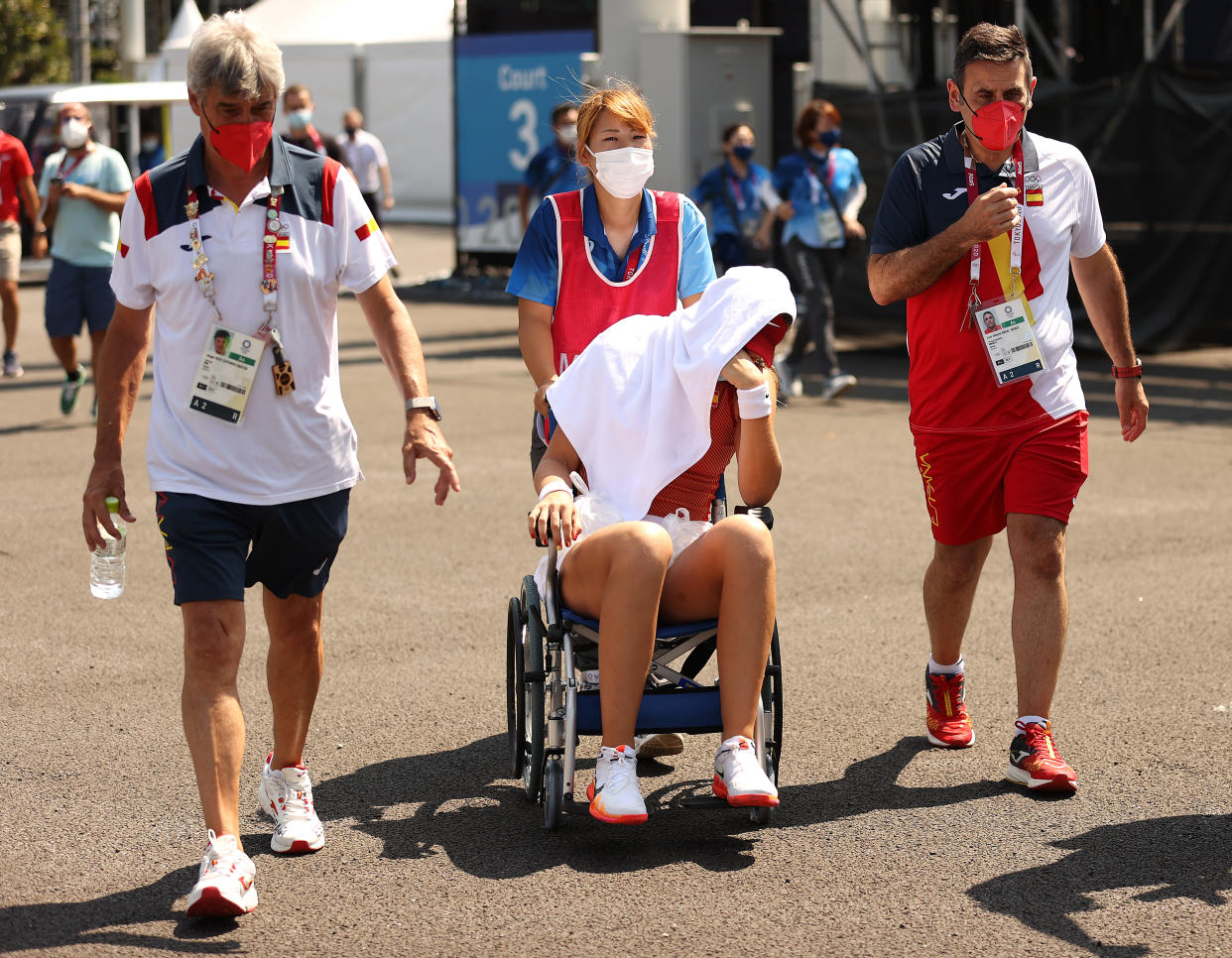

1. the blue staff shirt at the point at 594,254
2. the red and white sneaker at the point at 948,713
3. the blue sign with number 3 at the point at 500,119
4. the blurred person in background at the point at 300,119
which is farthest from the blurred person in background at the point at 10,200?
the red and white sneaker at the point at 948,713

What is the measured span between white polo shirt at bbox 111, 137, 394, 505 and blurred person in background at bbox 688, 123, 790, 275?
875 cm

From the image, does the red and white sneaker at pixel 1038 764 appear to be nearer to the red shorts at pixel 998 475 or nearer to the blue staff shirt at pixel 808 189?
the red shorts at pixel 998 475

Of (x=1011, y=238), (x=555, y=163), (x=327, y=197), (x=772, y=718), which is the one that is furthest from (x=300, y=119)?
(x=772, y=718)

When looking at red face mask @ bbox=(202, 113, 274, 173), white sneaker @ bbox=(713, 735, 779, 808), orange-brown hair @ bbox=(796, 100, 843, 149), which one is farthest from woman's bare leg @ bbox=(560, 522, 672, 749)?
orange-brown hair @ bbox=(796, 100, 843, 149)

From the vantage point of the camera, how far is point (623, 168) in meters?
4.82

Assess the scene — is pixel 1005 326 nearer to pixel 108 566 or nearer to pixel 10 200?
pixel 108 566

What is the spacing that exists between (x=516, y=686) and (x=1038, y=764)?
4.62ft

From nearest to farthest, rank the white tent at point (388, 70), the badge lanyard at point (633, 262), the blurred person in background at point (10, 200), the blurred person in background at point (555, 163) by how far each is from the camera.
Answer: the badge lanyard at point (633, 262)
the blurred person in background at point (10, 200)
the blurred person in background at point (555, 163)
the white tent at point (388, 70)

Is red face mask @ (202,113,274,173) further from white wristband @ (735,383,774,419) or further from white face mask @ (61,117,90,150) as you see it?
white face mask @ (61,117,90,150)

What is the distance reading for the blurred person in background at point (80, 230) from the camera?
35.5 feet

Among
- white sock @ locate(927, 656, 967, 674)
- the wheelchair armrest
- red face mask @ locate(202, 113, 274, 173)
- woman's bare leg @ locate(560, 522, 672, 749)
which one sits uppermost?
red face mask @ locate(202, 113, 274, 173)

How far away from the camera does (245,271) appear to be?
3.88 m

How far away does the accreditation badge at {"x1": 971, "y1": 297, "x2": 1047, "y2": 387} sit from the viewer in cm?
474

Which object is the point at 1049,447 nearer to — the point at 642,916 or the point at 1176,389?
the point at 642,916
